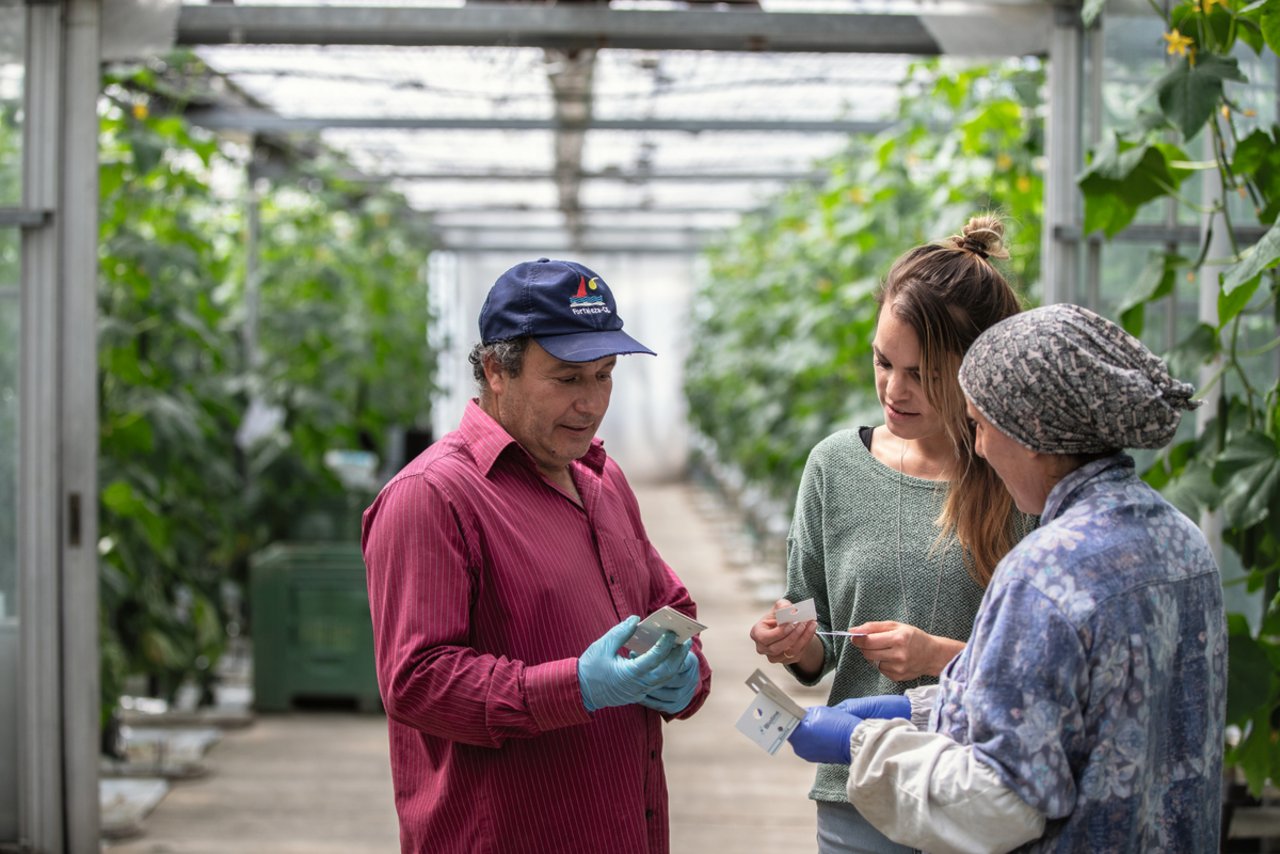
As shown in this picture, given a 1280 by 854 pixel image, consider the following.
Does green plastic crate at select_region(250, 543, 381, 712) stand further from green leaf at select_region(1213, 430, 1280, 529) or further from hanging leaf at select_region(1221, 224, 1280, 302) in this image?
hanging leaf at select_region(1221, 224, 1280, 302)

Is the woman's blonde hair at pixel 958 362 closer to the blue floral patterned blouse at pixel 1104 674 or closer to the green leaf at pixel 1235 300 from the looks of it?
the blue floral patterned blouse at pixel 1104 674

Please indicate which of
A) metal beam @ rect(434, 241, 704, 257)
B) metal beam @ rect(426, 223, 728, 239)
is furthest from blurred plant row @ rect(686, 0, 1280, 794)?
metal beam @ rect(434, 241, 704, 257)

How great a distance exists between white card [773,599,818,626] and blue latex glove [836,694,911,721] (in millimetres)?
127

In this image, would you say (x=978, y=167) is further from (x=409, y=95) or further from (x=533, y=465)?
(x=533, y=465)

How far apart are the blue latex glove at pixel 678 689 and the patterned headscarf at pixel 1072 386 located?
515 mm

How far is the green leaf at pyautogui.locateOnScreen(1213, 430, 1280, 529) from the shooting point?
2.65 meters

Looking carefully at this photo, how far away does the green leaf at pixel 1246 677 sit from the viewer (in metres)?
2.76

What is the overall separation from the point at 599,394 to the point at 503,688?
425 mm

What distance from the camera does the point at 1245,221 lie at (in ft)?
11.1

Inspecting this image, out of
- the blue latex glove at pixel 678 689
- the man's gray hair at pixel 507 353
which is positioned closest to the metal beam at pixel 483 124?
the man's gray hair at pixel 507 353

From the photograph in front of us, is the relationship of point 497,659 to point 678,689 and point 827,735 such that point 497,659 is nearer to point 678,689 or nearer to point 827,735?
point 678,689

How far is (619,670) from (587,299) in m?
0.49

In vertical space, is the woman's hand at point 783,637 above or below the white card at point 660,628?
below

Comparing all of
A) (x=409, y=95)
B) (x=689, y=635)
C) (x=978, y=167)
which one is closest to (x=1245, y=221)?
(x=978, y=167)
